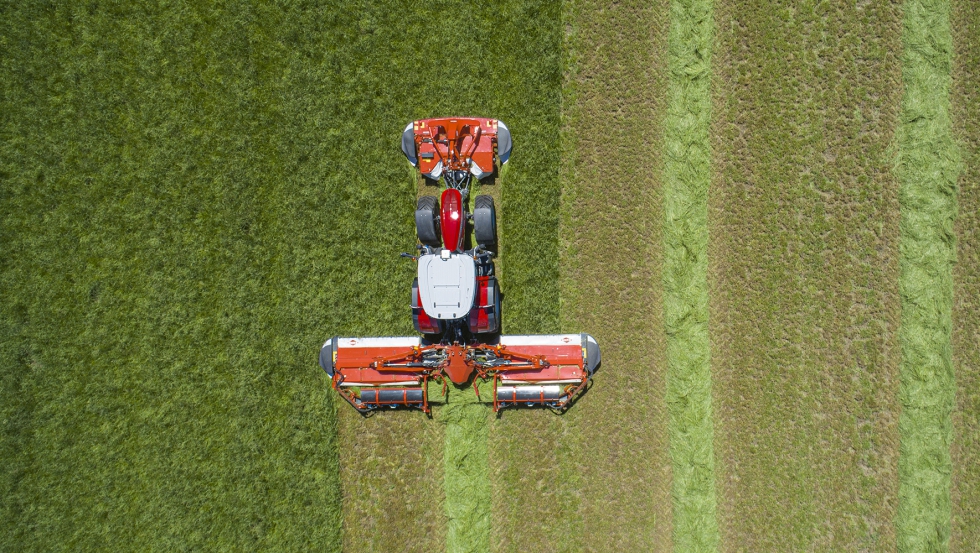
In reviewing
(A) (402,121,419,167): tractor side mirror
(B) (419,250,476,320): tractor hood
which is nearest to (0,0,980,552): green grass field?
(A) (402,121,419,167): tractor side mirror

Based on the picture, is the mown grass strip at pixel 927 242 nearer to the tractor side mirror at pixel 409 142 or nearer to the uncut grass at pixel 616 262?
the uncut grass at pixel 616 262

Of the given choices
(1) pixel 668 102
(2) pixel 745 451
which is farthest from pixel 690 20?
(2) pixel 745 451

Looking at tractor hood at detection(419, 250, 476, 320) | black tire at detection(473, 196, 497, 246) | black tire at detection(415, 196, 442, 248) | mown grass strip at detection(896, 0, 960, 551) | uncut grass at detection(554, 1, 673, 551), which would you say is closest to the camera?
tractor hood at detection(419, 250, 476, 320)

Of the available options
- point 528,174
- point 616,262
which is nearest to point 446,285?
point 528,174

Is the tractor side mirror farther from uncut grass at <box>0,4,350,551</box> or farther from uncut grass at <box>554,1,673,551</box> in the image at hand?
uncut grass at <box>554,1,673,551</box>

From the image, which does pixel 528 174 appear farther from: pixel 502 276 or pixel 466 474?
pixel 466 474

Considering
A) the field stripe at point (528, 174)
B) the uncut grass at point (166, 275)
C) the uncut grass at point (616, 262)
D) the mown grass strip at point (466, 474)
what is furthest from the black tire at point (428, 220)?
the mown grass strip at point (466, 474)
